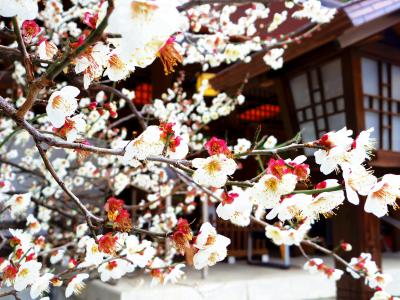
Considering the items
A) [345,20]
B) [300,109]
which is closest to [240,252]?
[300,109]

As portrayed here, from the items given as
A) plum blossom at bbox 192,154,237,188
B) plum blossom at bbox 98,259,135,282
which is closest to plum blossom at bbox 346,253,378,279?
plum blossom at bbox 98,259,135,282

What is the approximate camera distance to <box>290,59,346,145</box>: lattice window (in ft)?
14.5

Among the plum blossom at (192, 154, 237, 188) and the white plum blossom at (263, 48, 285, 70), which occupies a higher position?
the white plum blossom at (263, 48, 285, 70)

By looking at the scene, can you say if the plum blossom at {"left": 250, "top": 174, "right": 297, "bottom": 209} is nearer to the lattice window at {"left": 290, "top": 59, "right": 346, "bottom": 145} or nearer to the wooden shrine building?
the wooden shrine building

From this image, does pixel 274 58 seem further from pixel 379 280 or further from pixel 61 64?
pixel 61 64

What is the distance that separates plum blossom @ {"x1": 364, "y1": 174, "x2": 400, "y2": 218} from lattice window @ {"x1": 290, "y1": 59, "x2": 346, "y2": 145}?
297cm

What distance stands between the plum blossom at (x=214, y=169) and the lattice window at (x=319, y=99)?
3132mm

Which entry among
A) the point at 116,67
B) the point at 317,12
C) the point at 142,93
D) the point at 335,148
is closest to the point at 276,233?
the point at 335,148

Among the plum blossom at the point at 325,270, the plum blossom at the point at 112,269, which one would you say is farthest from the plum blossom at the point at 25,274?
the plum blossom at the point at 325,270

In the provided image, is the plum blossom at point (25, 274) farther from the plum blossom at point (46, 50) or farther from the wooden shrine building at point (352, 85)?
the wooden shrine building at point (352, 85)

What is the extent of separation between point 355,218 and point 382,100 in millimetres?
1239

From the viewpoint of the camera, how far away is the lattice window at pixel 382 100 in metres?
4.33

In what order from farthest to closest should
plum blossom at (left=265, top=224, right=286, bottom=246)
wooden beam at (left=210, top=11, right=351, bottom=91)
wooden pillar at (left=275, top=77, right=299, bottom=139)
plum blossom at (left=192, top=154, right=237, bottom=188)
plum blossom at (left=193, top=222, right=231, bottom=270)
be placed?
wooden pillar at (left=275, top=77, right=299, bottom=139) < wooden beam at (left=210, top=11, right=351, bottom=91) < plum blossom at (left=265, top=224, right=286, bottom=246) < plum blossom at (left=193, top=222, right=231, bottom=270) < plum blossom at (left=192, top=154, right=237, bottom=188)

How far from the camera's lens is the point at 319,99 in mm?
4641
